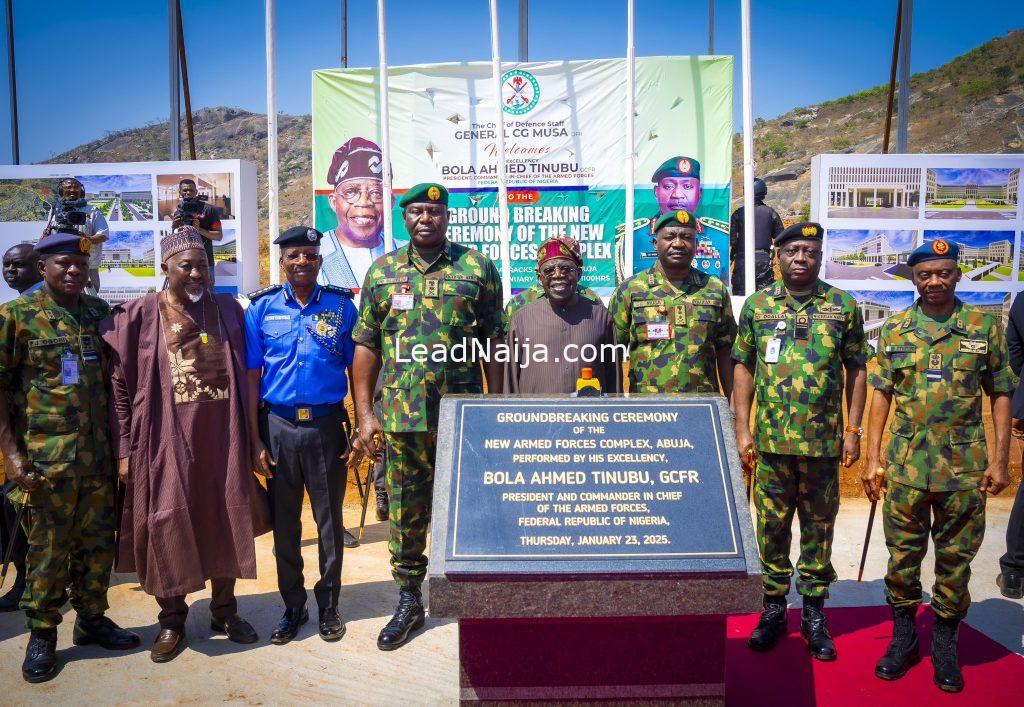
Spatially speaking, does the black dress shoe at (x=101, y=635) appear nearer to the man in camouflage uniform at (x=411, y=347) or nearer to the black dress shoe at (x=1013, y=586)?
the man in camouflage uniform at (x=411, y=347)

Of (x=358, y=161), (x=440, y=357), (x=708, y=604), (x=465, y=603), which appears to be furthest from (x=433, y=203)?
(x=358, y=161)

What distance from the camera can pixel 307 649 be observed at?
4246mm

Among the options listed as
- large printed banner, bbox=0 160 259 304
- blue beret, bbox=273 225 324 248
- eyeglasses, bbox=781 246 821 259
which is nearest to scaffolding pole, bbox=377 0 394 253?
large printed banner, bbox=0 160 259 304

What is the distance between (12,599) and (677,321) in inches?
176

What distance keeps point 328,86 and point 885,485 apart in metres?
7.16

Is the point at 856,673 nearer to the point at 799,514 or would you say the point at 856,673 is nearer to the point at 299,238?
the point at 799,514

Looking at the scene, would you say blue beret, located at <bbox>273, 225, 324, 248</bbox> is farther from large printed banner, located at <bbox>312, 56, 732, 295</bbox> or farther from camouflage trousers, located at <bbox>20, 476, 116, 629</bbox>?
large printed banner, located at <bbox>312, 56, 732, 295</bbox>

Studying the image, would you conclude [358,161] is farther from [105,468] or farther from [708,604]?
[708,604]

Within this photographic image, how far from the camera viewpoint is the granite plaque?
289 cm

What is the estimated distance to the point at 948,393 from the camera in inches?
148

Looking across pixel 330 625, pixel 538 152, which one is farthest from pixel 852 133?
pixel 330 625

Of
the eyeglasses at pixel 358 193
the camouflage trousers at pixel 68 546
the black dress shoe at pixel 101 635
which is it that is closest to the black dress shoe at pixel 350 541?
the black dress shoe at pixel 101 635

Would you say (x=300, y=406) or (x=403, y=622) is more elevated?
(x=300, y=406)

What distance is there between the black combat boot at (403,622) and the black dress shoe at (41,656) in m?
1.68
